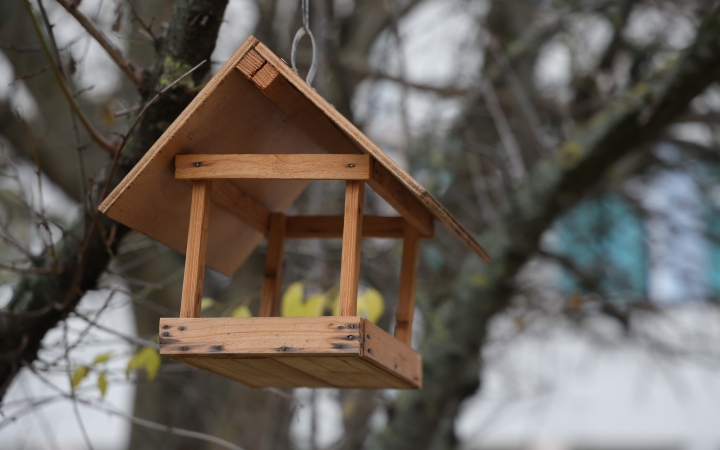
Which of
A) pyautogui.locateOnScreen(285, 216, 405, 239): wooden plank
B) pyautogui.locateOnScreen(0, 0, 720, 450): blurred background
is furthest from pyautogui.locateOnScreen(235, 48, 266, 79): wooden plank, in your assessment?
pyautogui.locateOnScreen(0, 0, 720, 450): blurred background

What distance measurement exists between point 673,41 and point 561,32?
1069 millimetres

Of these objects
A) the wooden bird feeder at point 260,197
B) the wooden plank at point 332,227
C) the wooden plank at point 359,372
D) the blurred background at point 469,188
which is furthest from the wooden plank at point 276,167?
the blurred background at point 469,188

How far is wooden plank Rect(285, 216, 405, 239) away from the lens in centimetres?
210

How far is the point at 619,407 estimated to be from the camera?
8141 millimetres

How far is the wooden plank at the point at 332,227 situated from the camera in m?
2.10

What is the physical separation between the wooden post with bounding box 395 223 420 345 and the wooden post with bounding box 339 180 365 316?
47 cm

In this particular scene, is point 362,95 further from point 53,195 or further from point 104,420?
point 104,420

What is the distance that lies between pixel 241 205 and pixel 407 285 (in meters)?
0.52

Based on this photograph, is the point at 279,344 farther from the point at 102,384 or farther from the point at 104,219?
the point at 104,219

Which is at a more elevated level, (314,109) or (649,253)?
(649,253)

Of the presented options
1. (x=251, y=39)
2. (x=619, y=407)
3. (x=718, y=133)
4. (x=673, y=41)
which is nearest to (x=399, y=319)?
(x=251, y=39)

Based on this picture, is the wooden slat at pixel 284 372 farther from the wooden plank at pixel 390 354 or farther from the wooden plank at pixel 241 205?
the wooden plank at pixel 241 205

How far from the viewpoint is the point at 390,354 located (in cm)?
171

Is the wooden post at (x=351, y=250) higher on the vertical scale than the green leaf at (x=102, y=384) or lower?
higher
